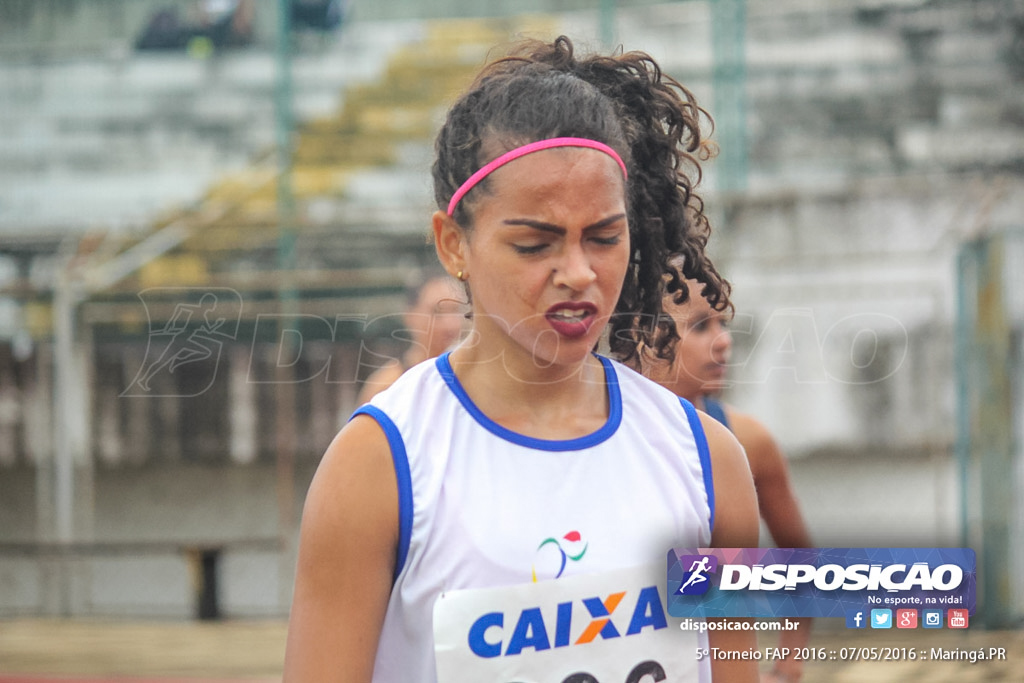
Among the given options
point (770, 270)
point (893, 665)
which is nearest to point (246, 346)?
point (770, 270)

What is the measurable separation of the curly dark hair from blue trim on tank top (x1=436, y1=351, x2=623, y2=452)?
8.4 inches

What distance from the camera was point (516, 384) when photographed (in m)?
1.74

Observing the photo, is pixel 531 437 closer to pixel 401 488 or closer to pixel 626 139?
pixel 401 488

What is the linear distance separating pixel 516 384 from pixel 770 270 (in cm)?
592

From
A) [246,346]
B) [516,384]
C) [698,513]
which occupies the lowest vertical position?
[246,346]

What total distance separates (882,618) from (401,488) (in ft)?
3.78

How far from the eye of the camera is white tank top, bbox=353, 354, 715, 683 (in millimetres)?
1584

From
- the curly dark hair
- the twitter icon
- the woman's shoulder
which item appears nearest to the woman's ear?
the curly dark hair

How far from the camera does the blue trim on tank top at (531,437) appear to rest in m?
1.68

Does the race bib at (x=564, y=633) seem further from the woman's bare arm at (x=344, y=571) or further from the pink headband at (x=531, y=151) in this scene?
the pink headband at (x=531, y=151)

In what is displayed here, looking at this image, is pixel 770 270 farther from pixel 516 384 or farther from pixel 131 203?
→ pixel 516 384

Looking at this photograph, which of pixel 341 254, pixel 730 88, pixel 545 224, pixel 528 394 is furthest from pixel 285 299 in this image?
pixel 545 224

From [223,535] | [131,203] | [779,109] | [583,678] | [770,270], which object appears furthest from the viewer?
[131,203]

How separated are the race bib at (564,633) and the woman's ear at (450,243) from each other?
483mm
